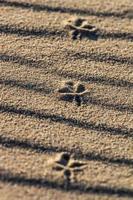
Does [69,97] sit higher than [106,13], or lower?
lower

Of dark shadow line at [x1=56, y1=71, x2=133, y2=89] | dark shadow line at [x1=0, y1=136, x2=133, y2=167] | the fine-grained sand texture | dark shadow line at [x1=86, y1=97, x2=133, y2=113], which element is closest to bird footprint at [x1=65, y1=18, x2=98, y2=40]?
the fine-grained sand texture

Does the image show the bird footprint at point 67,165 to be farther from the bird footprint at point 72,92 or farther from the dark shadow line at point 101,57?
the dark shadow line at point 101,57

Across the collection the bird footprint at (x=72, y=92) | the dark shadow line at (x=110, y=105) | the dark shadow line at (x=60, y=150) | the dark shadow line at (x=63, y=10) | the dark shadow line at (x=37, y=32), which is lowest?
the dark shadow line at (x=60, y=150)

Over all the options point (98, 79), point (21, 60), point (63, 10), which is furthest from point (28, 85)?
point (63, 10)

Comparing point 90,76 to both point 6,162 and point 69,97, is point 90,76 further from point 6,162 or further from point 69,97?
point 6,162

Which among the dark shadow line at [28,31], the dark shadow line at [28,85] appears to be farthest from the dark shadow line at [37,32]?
the dark shadow line at [28,85]

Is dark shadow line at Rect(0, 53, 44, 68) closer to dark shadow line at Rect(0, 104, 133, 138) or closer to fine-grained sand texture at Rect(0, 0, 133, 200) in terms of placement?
fine-grained sand texture at Rect(0, 0, 133, 200)

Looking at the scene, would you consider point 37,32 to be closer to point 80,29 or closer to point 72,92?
point 80,29

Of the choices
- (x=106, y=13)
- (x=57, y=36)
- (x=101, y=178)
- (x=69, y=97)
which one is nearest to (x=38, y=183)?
(x=101, y=178)
